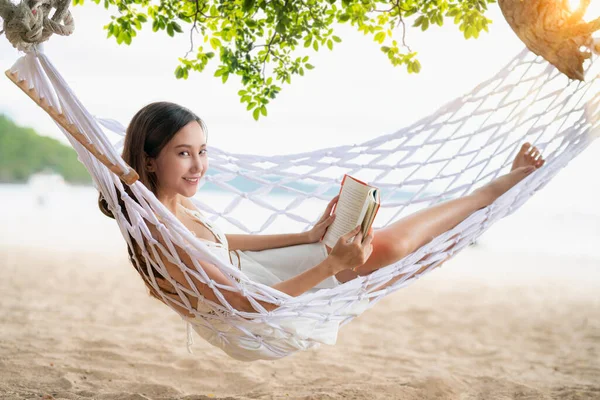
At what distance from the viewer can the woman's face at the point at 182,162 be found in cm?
144

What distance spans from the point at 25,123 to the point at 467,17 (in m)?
17.8

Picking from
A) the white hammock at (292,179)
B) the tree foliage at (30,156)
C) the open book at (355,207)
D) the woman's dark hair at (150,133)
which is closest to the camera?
the white hammock at (292,179)

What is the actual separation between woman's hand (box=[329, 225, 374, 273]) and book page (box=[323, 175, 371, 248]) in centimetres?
4

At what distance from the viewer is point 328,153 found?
198 cm

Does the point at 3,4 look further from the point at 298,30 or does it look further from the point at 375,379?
the point at 375,379

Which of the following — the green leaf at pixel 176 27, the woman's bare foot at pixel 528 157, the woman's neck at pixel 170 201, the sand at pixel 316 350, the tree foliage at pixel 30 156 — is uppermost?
the tree foliage at pixel 30 156

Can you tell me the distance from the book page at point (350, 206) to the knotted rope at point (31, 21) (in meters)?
0.67

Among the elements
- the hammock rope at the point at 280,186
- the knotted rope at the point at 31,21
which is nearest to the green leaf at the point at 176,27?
the hammock rope at the point at 280,186

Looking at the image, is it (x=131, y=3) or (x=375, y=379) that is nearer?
(x=131, y=3)

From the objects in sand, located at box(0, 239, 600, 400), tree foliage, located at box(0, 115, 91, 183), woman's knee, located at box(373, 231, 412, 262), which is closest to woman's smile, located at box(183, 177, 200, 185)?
woman's knee, located at box(373, 231, 412, 262)

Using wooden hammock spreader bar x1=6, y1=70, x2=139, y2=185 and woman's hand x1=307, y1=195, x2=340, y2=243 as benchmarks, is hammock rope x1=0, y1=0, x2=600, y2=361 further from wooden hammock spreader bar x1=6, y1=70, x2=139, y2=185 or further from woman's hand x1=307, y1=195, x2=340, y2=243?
woman's hand x1=307, y1=195, x2=340, y2=243

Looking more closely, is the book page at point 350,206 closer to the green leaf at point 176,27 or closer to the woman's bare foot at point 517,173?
the woman's bare foot at point 517,173

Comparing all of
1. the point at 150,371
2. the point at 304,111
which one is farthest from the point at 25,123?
the point at 150,371

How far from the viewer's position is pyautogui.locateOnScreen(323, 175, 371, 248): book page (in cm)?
134
